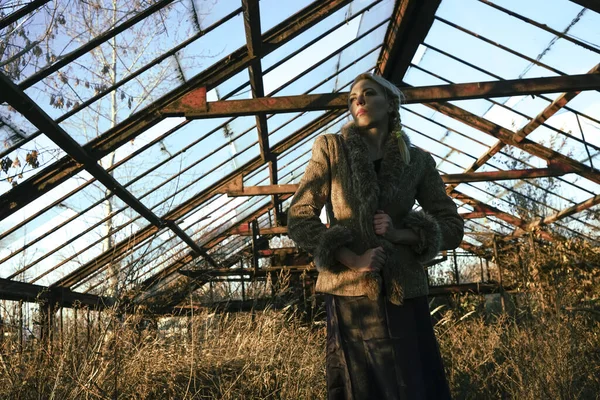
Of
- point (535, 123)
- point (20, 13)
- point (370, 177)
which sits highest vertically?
point (535, 123)

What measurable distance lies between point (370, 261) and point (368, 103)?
0.50 meters

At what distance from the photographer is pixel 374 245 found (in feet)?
5.91

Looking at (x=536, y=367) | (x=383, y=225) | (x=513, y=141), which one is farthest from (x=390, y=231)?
(x=513, y=141)

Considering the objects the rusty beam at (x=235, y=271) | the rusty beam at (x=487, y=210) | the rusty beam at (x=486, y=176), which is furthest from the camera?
the rusty beam at (x=487, y=210)

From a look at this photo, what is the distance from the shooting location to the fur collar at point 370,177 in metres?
1.81

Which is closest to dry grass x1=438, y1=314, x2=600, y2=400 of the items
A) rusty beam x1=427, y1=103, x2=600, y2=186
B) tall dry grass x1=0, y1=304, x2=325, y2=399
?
tall dry grass x1=0, y1=304, x2=325, y2=399

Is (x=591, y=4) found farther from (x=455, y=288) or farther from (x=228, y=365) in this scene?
(x=455, y=288)

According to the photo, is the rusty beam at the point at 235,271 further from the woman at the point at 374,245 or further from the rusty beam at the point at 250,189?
the woman at the point at 374,245

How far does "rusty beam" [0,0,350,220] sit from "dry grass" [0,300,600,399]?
2.36 metres

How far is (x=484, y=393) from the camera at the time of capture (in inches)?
164

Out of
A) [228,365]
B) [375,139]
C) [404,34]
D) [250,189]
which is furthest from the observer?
[250,189]

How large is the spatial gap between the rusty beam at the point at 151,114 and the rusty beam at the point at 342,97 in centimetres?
15

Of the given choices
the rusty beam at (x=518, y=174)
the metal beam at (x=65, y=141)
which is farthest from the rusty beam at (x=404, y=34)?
the metal beam at (x=65, y=141)

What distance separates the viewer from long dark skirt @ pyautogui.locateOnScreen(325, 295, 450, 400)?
1.73m
